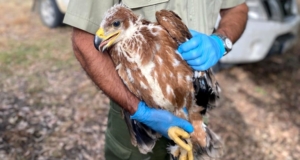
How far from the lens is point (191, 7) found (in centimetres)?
222

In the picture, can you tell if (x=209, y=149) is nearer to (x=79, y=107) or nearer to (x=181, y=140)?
(x=181, y=140)

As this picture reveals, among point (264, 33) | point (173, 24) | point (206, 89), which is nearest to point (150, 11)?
point (173, 24)

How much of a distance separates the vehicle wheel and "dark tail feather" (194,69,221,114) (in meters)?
5.47

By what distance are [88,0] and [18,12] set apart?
6.63 metres

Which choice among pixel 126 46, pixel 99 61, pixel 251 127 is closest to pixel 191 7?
pixel 126 46

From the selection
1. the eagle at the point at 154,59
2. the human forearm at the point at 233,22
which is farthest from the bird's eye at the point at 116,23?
the human forearm at the point at 233,22

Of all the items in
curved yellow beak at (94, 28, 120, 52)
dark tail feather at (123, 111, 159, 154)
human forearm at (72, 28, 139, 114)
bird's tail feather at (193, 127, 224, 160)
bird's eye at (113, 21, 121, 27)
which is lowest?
bird's tail feather at (193, 127, 224, 160)

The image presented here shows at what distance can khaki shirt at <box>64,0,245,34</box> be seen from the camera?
2053mm

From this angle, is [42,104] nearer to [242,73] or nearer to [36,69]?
[36,69]

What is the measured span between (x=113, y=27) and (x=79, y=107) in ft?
10.3

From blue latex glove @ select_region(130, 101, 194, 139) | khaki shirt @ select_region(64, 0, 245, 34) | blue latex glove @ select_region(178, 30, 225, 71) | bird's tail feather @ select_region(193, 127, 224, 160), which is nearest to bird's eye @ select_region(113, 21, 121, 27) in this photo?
khaki shirt @ select_region(64, 0, 245, 34)

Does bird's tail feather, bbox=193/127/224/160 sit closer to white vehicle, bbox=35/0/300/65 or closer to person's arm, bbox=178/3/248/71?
person's arm, bbox=178/3/248/71

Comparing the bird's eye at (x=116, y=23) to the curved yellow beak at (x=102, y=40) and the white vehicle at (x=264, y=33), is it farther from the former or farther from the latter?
the white vehicle at (x=264, y=33)

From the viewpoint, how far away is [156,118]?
82.6 inches
